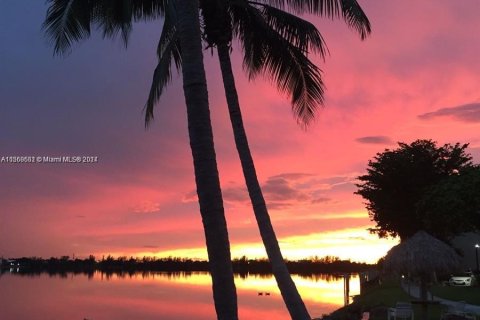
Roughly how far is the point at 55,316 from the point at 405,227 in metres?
35.7

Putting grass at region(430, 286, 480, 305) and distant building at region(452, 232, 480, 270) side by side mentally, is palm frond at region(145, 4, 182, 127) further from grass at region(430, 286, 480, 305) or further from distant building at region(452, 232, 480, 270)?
distant building at region(452, 232, 480, 270)

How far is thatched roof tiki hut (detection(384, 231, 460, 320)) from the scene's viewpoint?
790 inches

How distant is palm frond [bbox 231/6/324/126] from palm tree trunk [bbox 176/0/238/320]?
6265 millimetres

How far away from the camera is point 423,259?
20125 mm

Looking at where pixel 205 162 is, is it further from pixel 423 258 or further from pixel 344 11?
pixel 423 258

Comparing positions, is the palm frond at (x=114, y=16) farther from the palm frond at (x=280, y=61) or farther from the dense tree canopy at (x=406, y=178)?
the dense tree canopy at (x=406, y=178)

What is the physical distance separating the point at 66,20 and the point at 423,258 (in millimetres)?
15025

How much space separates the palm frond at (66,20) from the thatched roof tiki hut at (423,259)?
47.3ft

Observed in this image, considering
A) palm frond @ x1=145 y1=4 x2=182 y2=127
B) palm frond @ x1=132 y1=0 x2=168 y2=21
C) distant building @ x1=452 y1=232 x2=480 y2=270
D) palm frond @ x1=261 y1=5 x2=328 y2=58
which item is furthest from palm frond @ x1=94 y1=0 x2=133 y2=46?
distant building @ x1=452 y1=232 x2=480 y2=270

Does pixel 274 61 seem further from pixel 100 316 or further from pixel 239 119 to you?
pixel 100 316

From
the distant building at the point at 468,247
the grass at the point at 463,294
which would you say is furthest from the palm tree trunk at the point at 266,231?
the distant building at the point at 468,247

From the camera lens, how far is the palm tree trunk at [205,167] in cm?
554

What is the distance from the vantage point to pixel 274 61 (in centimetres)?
1269

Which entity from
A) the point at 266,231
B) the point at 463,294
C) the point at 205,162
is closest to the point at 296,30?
the point at 266,231
